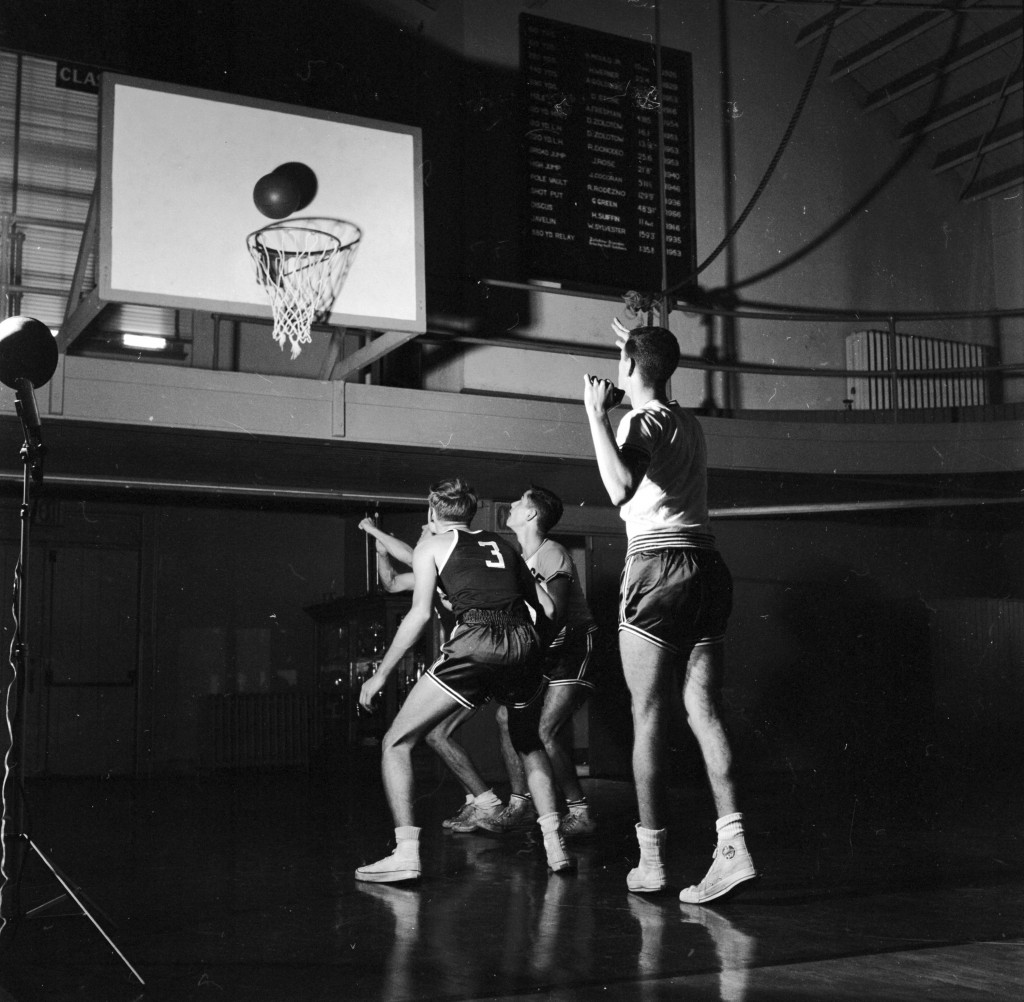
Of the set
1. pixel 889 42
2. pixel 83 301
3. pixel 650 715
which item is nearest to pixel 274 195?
pixel 83 301

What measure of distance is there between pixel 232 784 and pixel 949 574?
6010 millimetres

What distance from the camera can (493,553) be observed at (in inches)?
151

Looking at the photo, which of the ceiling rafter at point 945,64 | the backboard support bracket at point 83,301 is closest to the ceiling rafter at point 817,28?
the ceiling rafter at point 945,64

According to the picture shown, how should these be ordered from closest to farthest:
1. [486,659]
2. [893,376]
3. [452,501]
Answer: [486,659] → [452,501] → [893,376]

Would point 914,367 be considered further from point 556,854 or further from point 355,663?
point 556,854

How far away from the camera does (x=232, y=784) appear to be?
805cm

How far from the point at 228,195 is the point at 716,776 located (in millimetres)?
4191

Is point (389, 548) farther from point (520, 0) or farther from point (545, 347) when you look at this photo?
point (520, 0)

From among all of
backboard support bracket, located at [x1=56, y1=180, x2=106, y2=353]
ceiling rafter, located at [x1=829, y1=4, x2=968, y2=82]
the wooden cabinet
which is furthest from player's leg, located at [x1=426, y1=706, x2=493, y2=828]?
ceiling rafter, located at [x1=829, y1=4, x2=968, y2=82]

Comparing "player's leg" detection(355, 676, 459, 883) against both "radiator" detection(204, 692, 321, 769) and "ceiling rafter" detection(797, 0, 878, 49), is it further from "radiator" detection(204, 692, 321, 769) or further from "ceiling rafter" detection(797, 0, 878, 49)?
"ceiling rafter" detection(797, 0, 878, 49)

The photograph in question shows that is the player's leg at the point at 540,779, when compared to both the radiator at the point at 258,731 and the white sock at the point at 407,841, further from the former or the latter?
the radiator at the point at 258,731

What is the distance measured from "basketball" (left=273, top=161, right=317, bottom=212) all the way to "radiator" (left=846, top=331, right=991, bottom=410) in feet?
15.8

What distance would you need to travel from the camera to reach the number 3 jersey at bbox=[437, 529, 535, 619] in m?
3.74

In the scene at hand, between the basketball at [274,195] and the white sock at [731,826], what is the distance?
4.18 meters
